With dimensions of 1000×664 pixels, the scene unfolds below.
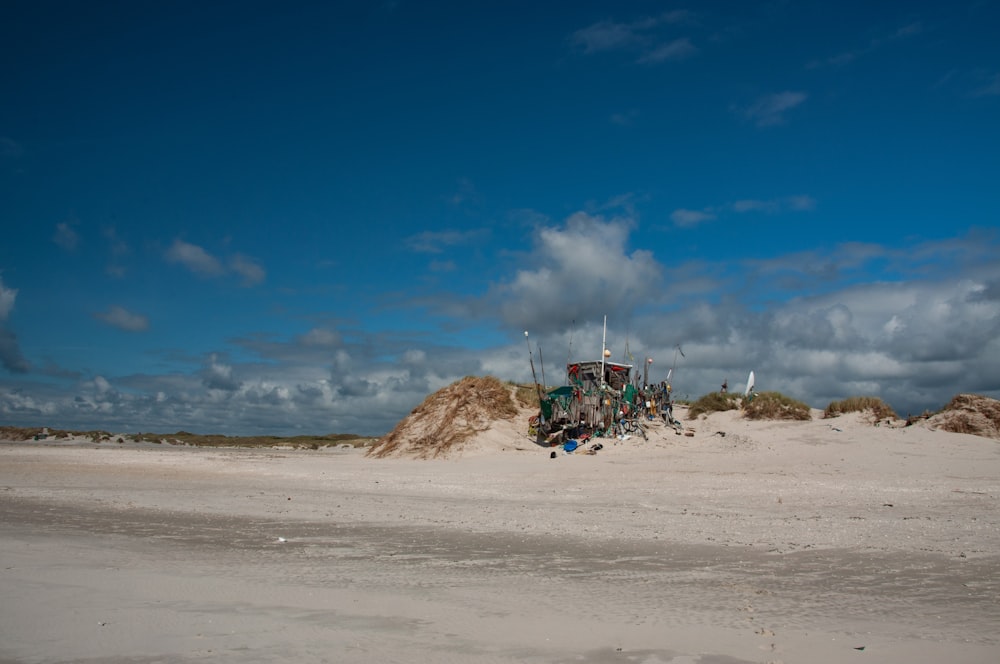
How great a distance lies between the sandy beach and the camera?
540 centimetres

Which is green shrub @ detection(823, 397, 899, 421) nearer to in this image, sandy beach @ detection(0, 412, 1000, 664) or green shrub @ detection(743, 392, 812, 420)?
green shrub @ detection(743, 392, 812, 420)

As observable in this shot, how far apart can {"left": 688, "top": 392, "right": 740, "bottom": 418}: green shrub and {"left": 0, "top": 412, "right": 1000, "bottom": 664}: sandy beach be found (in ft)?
31.0

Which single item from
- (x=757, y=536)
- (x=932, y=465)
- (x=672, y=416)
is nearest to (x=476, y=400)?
(x=672, y=416)

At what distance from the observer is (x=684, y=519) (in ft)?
38.2

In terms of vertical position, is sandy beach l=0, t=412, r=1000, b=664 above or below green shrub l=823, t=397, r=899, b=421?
below

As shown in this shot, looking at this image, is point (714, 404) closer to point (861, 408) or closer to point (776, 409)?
point (776, 409)

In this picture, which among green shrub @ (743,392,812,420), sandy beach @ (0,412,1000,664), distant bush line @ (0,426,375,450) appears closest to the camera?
sandy beach @ (0,412,1000,664)

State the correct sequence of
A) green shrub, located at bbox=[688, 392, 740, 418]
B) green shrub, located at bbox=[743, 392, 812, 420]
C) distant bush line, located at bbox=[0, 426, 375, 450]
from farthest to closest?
distant bush line, located at bbox=[0, 426, 375, 450] < green shrub, located at bbox=[688, 392, 740, 418] < green shrub, located at bbox=[743, 392, 812, 420]

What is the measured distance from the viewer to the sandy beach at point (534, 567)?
5.40m

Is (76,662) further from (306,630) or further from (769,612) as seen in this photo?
(769,612)

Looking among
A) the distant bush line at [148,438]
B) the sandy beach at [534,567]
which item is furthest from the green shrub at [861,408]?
the distant bush line at [148,438]

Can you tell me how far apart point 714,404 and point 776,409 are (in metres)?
3.10

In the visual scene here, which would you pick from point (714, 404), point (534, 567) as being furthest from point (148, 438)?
point (534, 567)

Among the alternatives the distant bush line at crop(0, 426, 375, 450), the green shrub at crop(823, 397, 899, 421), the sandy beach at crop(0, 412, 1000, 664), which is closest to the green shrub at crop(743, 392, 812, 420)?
the green shrub at crop(823, 397, 899, 421)
